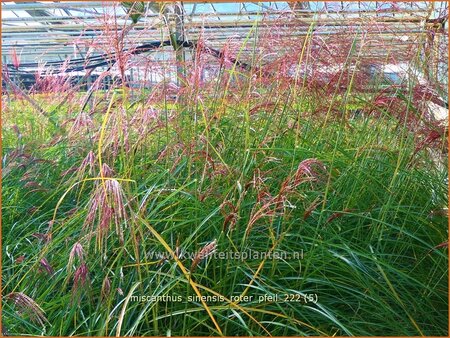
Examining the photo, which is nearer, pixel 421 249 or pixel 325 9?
pixel 421 249

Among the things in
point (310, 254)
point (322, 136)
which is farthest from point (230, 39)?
point (310, 254)

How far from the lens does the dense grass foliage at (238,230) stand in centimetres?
150

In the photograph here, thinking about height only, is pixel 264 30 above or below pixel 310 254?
above

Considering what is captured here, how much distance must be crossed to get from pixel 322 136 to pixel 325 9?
51cm

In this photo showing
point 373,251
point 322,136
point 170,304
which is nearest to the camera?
point 170,304

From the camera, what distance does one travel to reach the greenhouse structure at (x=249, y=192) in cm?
152

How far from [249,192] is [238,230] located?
0.14m

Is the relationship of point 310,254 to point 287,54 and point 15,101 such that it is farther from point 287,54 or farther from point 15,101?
point 15,101

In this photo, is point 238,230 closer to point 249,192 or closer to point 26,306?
point 249,192

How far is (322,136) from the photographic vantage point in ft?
6.44

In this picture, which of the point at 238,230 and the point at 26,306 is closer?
the point at 26,306

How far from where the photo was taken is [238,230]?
1.64m

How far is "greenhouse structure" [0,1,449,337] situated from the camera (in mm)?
1519

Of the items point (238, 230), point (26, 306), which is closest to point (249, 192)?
point (238, 230)
